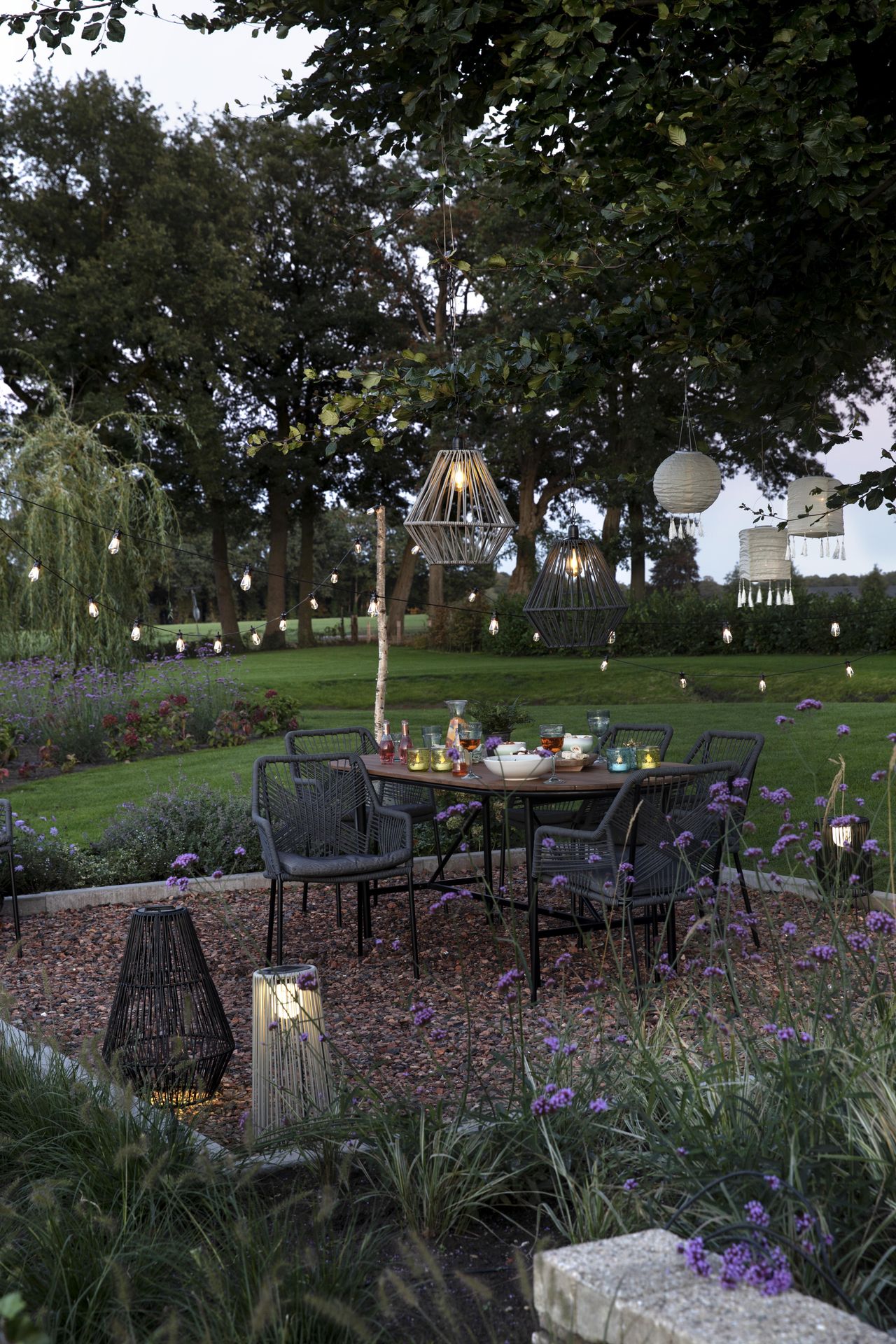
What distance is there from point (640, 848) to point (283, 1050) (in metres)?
1.84

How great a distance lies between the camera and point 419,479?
87.9 feet

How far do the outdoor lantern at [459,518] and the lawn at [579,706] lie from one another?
1.99m

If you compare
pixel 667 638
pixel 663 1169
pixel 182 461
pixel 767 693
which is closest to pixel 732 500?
pixel 667 638

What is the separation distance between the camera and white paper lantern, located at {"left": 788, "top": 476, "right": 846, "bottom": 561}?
5.23 meters

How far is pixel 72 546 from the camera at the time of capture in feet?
41.3

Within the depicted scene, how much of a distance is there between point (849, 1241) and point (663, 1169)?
32 centimetres

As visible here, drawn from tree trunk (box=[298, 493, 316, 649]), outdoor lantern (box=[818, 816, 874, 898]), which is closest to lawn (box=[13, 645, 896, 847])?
outdoor lantern (box=[818, 816, 874, 898])

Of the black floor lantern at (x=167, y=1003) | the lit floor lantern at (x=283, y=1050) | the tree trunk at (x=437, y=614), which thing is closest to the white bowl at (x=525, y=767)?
the black floor lantern at (x=167, y=1003)

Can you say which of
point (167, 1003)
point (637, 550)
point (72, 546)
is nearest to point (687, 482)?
point (167, 1003)

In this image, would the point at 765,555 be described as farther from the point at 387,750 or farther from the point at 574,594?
the point at 387,750

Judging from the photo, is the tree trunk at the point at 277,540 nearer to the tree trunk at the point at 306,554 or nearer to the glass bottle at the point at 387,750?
Result: the tree trunk at the point at 306,554

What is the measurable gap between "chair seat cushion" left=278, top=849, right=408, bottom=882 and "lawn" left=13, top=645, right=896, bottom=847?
1998mm

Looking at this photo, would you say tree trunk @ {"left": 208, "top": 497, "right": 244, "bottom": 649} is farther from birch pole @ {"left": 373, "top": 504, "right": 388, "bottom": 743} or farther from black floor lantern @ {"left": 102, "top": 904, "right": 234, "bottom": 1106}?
black floor lantern @ {"left": 102, "top": 904, "right": 234, "bottom": 1106}

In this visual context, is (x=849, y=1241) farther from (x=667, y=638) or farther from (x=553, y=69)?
(x=667, y=638)
